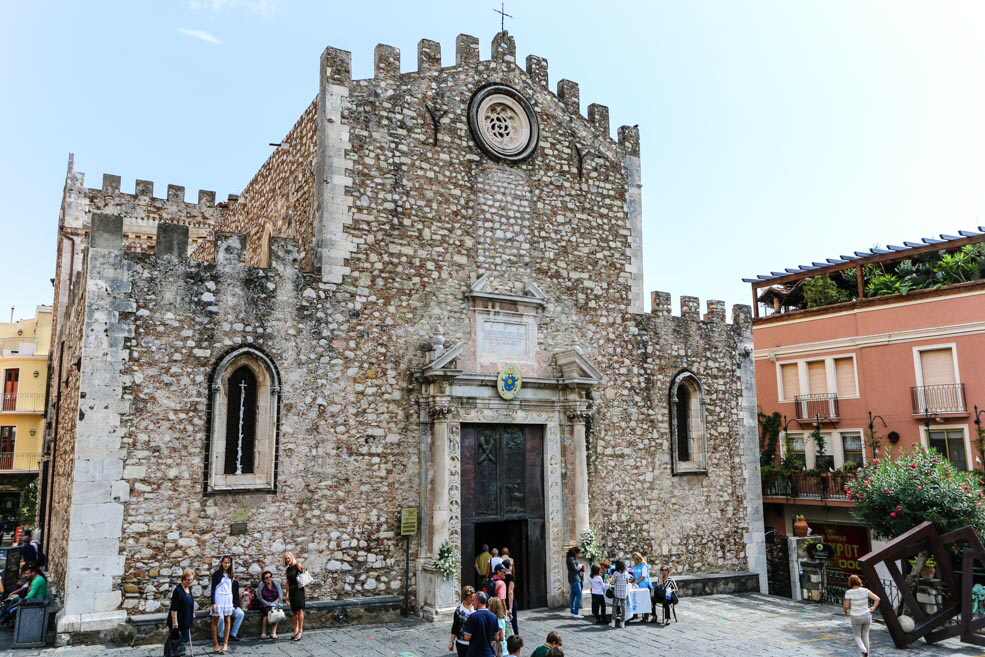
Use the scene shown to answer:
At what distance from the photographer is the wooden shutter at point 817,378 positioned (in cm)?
2611

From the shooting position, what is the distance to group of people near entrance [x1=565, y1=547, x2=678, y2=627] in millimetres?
13219

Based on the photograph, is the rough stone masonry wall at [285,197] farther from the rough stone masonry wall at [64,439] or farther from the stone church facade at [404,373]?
the rough stone masonry wall at [64,439]

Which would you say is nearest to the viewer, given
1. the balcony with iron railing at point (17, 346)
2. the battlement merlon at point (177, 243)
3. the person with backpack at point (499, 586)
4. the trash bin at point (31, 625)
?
the trash bin at point (31, 625)

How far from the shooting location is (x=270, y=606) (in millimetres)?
11656

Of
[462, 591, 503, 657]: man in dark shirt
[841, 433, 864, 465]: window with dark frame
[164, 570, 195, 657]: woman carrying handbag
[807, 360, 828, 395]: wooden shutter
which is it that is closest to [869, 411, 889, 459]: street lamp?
[841, 433, 864, 465]: window with dark frame

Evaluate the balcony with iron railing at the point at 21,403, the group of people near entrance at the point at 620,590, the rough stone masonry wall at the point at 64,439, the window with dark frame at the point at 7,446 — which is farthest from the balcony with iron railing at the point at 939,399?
the window with dark frame at the point at 7,446

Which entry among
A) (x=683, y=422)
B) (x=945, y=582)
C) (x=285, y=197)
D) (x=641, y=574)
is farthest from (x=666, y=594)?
(x=285, y=197)

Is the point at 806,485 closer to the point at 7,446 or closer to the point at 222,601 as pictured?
the point at 222,601

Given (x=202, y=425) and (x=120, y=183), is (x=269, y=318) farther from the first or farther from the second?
(x=120, y=183)

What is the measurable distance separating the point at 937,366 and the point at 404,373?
17.9 m

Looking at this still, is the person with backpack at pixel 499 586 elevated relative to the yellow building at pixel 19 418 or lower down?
lower down

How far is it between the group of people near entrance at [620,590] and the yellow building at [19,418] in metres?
29.0

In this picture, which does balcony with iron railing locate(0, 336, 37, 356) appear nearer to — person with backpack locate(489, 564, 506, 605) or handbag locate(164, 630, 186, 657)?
handbag locate(164, 630, 186, 657)

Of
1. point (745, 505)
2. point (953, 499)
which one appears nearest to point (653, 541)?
point (745, 505)
